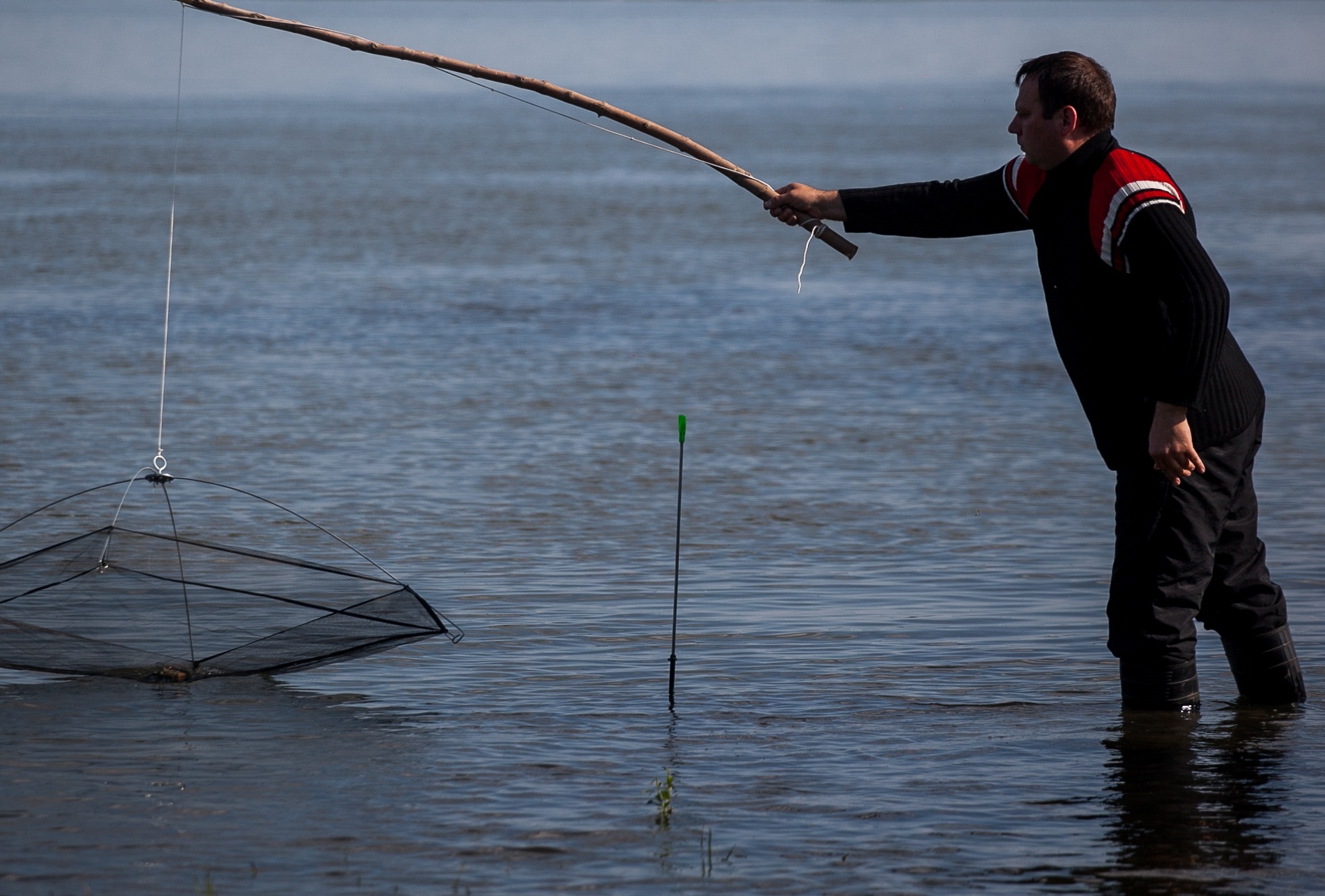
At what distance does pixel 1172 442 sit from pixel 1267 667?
109 cm

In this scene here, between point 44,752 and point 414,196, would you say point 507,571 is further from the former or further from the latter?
point 414,196

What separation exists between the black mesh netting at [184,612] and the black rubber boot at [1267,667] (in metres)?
2.40

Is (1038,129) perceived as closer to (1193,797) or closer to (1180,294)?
(1180,294)

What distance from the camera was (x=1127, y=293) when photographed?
14.9ft

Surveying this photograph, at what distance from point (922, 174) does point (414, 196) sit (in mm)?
8256

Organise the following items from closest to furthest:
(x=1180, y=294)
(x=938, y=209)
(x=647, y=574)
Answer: (x=1180, y=294), (x=938, y=209), (x=647, y=574)

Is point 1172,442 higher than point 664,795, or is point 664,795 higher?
point 1172,442

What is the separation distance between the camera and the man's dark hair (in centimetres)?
455

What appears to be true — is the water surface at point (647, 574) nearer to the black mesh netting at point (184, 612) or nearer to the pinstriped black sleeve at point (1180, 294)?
the black mesh netting at point (184, 612)

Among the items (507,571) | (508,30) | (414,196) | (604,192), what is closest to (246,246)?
(414,196)

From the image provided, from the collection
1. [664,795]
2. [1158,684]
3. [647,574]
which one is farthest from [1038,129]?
[647,574]

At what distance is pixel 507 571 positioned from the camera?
7.30 metres

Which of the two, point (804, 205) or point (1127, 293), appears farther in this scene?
point (804, 205)

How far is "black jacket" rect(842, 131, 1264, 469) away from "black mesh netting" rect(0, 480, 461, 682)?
220cm
